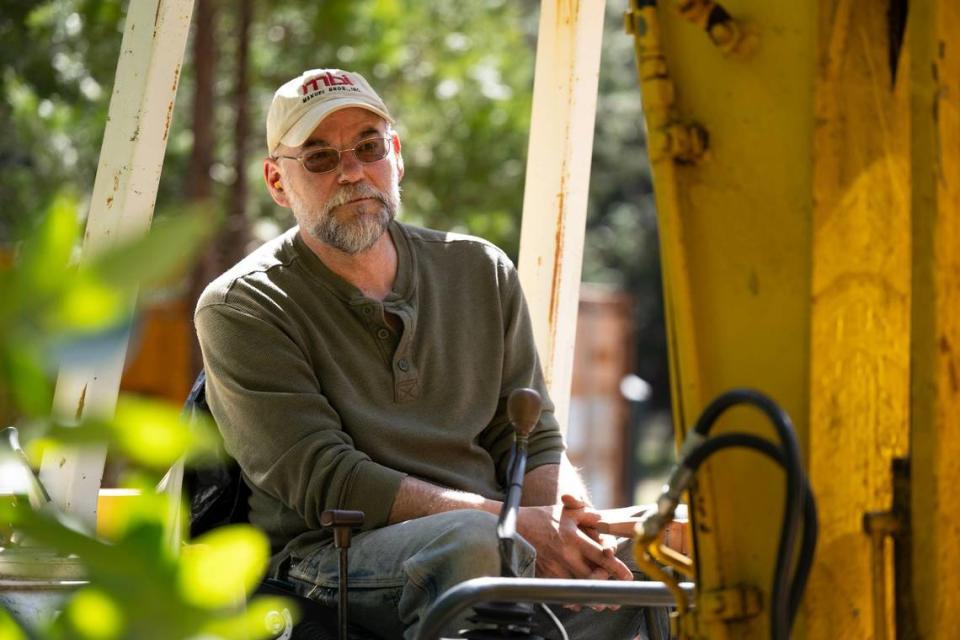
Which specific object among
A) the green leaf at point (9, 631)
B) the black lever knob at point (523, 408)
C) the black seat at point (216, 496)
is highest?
the black lever knob at point (523, 408)

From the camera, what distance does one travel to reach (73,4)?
7.39m

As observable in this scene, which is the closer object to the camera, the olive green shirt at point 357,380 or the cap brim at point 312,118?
the olive green shirt at point 357,380

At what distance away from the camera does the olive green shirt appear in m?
3.21

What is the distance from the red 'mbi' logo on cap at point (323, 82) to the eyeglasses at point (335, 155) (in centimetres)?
15

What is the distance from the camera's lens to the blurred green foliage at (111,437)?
602 millimetres

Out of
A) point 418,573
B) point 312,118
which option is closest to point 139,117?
point 312,118

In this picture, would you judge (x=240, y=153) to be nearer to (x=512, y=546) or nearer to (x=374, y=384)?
(x=374, y=384)

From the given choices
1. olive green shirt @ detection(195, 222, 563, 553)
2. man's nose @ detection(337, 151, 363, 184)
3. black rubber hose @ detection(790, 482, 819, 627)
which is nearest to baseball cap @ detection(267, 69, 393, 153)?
man's nose @ detection(337, 151, 363, 184)

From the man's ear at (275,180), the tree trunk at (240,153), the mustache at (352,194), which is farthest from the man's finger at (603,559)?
the tree trunk at (240,153)

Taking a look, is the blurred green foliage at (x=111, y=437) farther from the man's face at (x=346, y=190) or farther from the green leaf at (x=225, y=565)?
the man's face at (x=346, y=190)

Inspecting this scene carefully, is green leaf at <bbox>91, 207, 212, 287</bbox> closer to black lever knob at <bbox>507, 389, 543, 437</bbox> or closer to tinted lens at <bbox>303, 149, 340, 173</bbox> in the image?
black lever knob at <bbox>507, 389, 543, 437</bbox>

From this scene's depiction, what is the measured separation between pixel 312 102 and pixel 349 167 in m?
0.18

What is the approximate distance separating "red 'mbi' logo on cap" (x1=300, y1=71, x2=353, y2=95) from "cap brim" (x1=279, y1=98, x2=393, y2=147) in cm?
7

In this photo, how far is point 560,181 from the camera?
4.06 m
